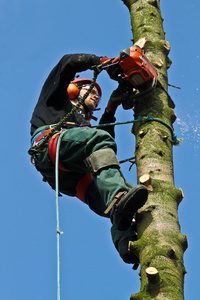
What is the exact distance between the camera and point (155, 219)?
353cm

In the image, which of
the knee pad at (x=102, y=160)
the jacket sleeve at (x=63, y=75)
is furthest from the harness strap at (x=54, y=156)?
the knee pad at (x=102, y=160)

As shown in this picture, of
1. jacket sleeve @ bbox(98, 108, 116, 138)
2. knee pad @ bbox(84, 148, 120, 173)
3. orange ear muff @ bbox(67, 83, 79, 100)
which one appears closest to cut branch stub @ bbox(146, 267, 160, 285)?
knee pad @ bbox(84, 148, 120, 173)

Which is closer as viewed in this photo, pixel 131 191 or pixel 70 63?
pixel 131 191

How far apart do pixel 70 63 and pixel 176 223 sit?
168 cm

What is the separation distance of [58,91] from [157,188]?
1421 millimetres

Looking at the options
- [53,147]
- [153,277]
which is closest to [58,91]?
[53,147]

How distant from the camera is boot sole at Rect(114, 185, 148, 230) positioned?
11.5 ft

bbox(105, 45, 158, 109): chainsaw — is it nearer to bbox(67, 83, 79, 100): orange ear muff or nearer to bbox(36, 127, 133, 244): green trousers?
bbox(36, 127, 133, 244): green trousers

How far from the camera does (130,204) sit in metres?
3.56

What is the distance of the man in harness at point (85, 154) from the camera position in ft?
12.3

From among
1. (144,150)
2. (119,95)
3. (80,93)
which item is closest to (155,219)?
(144,150)

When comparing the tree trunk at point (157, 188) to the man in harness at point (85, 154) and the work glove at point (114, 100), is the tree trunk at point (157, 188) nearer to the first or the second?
the man in harness at point (85, 154)

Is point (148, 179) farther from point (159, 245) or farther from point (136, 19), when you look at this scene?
point (136, 19)

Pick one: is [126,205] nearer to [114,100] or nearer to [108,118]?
[114,100]
